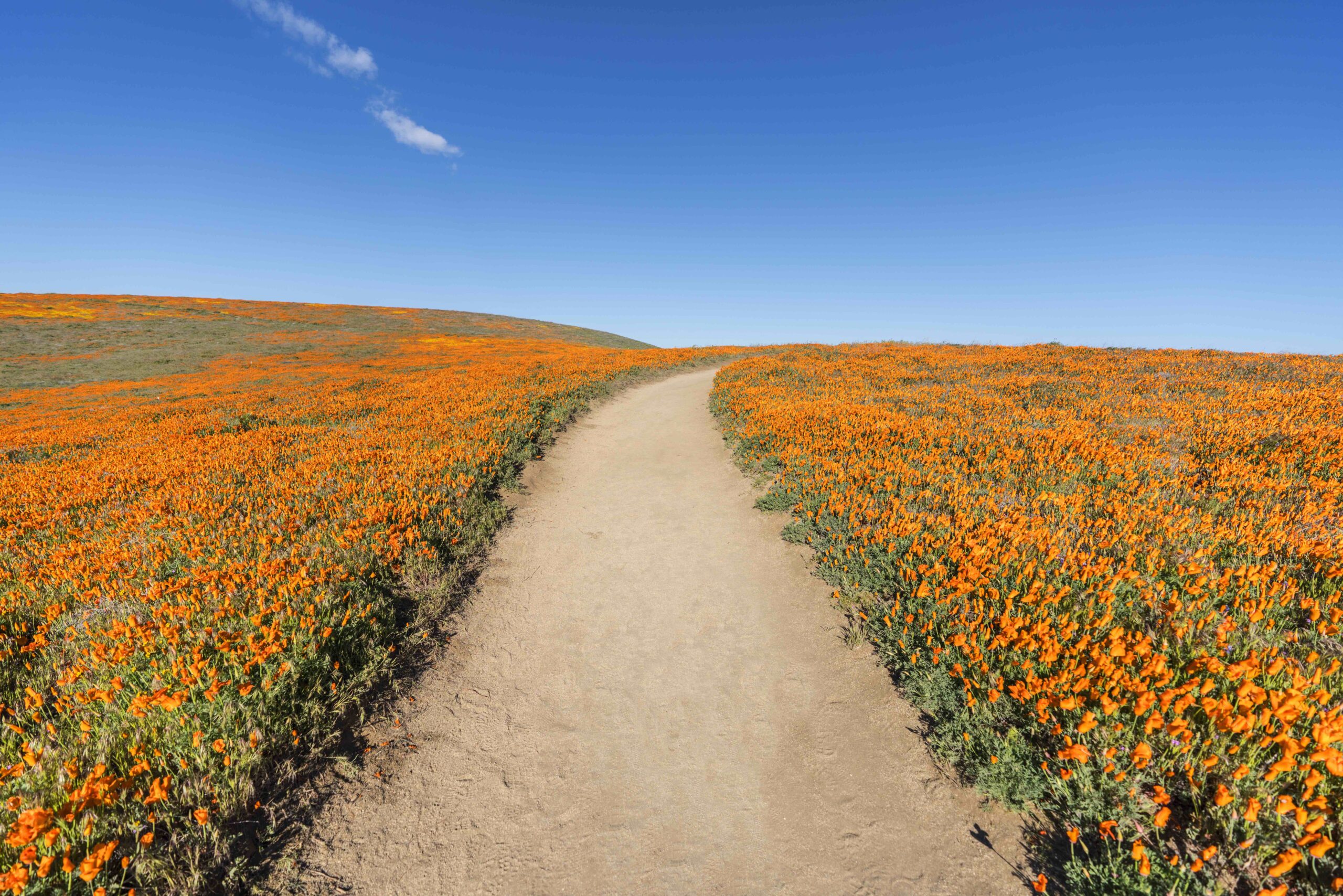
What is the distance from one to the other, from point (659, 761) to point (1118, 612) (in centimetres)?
458

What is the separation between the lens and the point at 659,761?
14.1 feet

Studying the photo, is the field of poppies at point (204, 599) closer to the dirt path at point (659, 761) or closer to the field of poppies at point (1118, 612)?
the dirt path at point (659, 761)

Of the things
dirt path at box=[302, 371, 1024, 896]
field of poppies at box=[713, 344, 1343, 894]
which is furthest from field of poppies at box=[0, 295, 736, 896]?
field of poppies at box=[713, 344, 1343, 894]

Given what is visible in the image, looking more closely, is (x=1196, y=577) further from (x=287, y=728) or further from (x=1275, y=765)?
(x=287, y=728)

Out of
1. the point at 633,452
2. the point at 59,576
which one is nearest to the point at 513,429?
the point at 633,452

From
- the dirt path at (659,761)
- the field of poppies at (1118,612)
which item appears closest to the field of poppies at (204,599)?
the dirt path at (659,761)

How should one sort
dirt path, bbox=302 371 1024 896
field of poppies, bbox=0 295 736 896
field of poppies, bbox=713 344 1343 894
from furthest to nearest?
dirt path, bbox=302 371 1024 896 → field of poppies, bbox=0 295 736 896 → field of poppies, bbox=713 344 1343 894

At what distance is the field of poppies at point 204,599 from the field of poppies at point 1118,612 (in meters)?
5.55

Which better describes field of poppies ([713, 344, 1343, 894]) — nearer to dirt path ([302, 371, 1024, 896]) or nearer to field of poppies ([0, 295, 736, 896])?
dirt path ([302, 371, 1024, 896])

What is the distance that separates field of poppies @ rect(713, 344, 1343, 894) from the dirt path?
23.2 inches

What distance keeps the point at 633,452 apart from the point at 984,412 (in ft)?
31.6

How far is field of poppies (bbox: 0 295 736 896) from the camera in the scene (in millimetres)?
3160

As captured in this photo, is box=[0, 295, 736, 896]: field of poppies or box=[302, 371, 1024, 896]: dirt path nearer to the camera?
box=[0, 295, 736, 896]: field of poppies

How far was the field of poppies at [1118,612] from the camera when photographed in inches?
115
